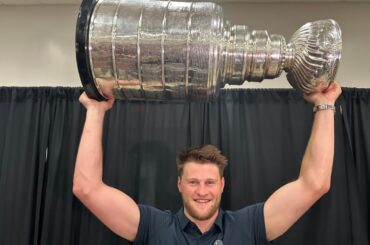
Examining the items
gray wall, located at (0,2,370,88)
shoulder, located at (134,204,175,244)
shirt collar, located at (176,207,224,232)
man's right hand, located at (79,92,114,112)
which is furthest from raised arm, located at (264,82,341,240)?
gray wall, located at (0,2,370,88)

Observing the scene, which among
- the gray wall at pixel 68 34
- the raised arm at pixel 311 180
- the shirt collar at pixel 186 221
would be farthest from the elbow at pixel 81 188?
the gray wall at pixel 68 34

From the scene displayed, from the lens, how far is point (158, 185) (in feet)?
7.23

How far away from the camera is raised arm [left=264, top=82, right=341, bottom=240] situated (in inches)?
50.8

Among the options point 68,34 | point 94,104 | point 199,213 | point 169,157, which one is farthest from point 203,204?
point 68,34

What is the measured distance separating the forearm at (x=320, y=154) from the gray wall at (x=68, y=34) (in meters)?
1.04

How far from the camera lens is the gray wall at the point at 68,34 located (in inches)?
92.9

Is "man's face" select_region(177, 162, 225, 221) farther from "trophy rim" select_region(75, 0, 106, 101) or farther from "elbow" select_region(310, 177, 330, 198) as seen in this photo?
"trophy rim" select_region(75, 0, 106, 101)

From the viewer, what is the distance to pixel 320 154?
133 cm

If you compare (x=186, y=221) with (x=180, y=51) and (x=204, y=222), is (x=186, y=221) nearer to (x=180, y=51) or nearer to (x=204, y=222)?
(x=204, y=222)

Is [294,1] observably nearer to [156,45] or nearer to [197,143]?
[197,143]

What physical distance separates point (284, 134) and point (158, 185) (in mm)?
863

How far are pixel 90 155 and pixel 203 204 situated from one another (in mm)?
487

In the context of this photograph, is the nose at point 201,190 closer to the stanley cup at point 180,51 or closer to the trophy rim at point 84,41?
the stanley cup at point 180,51

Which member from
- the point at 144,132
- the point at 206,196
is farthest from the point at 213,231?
the point at 144,132
